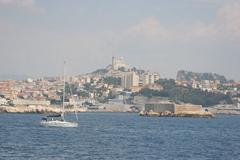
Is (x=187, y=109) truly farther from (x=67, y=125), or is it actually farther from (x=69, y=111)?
(x=67, y=125)

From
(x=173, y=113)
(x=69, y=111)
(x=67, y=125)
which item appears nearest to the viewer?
(x=67, y=125)

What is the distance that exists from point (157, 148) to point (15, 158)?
11958 millimetres

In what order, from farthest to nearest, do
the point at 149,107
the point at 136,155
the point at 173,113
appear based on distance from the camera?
the point at 149,107, the point at 173,113, the point at 136,155

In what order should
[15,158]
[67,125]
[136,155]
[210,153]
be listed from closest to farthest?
[15,158], [136,155], [210,153], [67,125]

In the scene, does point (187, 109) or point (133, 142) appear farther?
point (187, 109)

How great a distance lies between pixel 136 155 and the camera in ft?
120

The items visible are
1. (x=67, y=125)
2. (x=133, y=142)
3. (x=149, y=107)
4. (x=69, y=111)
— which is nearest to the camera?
(x=133, y=142)

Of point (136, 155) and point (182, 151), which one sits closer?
point (136, 155)

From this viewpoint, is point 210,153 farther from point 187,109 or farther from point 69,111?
point 69,111

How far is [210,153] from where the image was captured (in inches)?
1574

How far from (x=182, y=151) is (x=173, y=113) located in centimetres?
10018

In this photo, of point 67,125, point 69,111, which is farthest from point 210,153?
point 69,111

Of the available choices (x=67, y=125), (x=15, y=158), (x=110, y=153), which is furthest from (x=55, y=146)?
(x=67, y=125)

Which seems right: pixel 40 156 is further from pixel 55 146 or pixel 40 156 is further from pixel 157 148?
pixel 157 148
